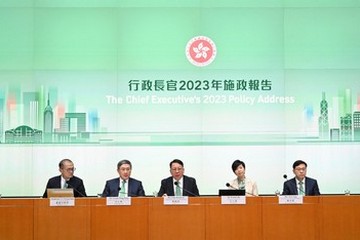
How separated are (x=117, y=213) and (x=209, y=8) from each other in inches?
130

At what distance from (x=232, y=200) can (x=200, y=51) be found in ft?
8.56

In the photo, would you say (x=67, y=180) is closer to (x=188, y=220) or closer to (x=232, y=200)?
(x=188, y=220)

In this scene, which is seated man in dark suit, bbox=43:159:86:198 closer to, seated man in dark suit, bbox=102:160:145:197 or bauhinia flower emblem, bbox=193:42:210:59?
seated man in dark suit, bbox=102:160:145:197

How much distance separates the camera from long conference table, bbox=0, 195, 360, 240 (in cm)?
486

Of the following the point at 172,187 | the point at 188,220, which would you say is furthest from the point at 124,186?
the point at 188,220

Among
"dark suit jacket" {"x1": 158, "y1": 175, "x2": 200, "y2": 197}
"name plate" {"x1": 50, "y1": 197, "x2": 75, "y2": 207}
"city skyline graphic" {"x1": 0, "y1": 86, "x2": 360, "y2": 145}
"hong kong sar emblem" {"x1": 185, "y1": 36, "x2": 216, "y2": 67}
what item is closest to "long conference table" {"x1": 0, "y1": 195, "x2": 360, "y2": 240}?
"name plate" {"x1": 50, "y1": 197, "x2": 75, "y2": 207}

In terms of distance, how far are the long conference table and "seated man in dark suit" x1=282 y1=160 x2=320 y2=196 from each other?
0.69m

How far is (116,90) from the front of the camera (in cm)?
685

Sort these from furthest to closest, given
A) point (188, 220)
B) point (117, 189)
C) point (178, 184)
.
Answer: point (178, 184) → point (117, 189) → point (188, 220)

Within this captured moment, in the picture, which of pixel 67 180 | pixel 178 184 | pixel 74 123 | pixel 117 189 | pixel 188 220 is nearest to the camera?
pixel 188 220

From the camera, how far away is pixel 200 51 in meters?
6.86

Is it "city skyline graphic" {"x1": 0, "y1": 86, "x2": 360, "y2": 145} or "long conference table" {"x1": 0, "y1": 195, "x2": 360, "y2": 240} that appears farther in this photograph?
"city skyline graphic" {"x1": 0, "y1": 86, "x2": 360, "y2": 145}

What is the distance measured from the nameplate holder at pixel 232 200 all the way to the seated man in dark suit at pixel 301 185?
880mm

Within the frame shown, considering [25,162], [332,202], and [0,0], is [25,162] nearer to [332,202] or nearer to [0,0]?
[0,0]
